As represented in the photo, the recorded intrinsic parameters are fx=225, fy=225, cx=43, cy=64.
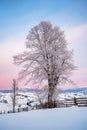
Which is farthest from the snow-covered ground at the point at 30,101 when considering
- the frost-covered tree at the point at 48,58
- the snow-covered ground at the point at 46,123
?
the snow-covered ground at the point at 46,123

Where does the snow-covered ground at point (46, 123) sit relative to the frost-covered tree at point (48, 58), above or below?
below

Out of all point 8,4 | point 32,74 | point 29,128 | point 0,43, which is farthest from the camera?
point 0,43

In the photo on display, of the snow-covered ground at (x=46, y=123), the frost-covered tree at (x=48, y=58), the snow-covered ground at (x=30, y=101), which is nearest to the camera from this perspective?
the snow-covered ground at (x=46, y=123)

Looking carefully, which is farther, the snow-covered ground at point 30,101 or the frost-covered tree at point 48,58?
the snow-covered ground at point 30,101

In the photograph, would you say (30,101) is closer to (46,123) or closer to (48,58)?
(48,58)

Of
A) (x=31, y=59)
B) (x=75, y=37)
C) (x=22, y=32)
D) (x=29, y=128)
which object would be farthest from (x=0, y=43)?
(x=29, y=128)

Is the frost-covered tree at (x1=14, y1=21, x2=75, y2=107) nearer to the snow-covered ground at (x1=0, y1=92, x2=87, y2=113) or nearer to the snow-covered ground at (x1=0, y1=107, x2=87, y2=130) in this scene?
the snow-covered ground at (x1=0, y1=92, x2=87, y2=113)

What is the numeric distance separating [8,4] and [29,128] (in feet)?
33.5

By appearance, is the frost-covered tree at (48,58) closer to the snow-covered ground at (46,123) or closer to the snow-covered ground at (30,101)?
the snow-covered ground at (30,101)

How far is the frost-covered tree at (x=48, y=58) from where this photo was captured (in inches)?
627

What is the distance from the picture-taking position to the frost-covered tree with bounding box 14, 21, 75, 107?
15938 millimetres

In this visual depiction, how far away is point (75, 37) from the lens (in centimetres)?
1731

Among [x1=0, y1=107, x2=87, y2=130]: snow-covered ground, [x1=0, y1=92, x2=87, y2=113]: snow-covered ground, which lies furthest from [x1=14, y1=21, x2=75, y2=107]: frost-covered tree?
[x1=0, y1=107, x2=87, y2=130]: snow-covered ground

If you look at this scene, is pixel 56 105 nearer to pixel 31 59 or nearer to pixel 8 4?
pixel 31 59
